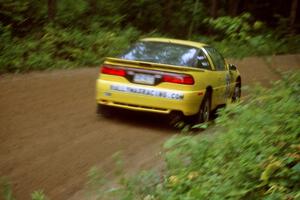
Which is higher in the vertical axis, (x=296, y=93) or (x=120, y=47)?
(x=296, y=93)

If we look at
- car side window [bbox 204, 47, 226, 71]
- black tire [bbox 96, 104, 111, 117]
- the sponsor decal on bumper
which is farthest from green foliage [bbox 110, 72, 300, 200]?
car side window [bbox 204, 47, 226, 71]

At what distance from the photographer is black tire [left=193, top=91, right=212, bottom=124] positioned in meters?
10.0

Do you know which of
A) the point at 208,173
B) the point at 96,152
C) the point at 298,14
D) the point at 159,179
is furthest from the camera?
the point at 298,14

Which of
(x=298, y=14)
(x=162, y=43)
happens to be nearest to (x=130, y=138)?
(x=162, y=43)

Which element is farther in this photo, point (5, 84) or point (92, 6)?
point (92, 6)

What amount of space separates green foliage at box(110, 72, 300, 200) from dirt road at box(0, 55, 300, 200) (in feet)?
4.70

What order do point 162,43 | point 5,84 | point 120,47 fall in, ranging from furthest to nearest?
point 120,47, point 5,84, point 162,43

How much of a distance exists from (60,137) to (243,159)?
4.31 metres

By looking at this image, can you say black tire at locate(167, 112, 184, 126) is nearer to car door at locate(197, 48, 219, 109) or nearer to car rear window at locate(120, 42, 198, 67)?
car door at locate(197, 48, 219, 109)

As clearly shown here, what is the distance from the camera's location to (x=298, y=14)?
141 feet

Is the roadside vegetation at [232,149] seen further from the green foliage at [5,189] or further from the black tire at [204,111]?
the black tire at [204,111]

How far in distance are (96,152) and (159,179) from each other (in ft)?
8.16

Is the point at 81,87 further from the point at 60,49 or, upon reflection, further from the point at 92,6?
the point at 92,6

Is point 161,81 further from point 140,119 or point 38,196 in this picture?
point 38,196
